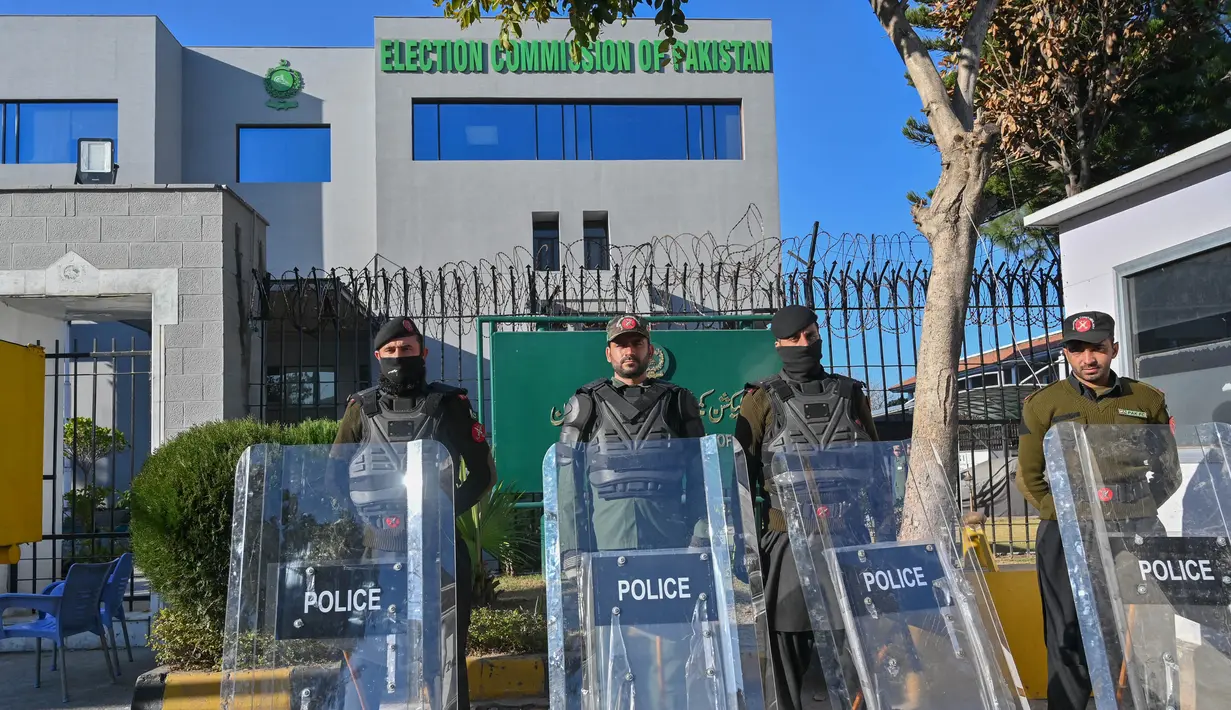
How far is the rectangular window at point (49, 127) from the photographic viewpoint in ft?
63.6

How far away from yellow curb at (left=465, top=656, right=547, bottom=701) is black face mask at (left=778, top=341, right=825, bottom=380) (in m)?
2.34

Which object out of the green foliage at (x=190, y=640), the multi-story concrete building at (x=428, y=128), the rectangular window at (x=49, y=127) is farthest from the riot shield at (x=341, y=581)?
the rectangular window at (x=49, y=127)

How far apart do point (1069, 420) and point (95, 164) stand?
7.43 metres

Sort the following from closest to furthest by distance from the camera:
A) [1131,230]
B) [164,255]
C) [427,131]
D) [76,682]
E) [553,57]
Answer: [1131,230], [76,682], [164,255], [427,131], [553,57]

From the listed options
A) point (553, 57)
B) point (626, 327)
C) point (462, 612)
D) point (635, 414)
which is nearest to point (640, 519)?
point (635, 414)

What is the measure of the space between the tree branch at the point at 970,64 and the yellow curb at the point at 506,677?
12.1 ft

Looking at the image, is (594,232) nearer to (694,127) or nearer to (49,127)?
(694,127)

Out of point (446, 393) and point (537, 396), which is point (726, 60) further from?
point (446, 393)

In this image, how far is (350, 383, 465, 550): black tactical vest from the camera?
9.50ft

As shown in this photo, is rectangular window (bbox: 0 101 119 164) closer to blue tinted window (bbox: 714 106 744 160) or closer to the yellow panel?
blue tinted window (bbox: 714 106 744 160)

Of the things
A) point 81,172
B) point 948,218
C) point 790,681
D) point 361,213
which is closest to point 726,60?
Answer: point 361,213

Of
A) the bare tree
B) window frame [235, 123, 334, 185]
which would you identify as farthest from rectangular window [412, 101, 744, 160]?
the bare tree

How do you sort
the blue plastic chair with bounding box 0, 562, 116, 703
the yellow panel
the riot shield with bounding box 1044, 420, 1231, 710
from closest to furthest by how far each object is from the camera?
1. the riot shield with bounding box 1044, 420, 1231, 710
2. the yellow panel
3. the blue plastic chair with bounding box 0, 562, 116, 703

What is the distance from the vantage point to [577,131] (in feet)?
68.1
